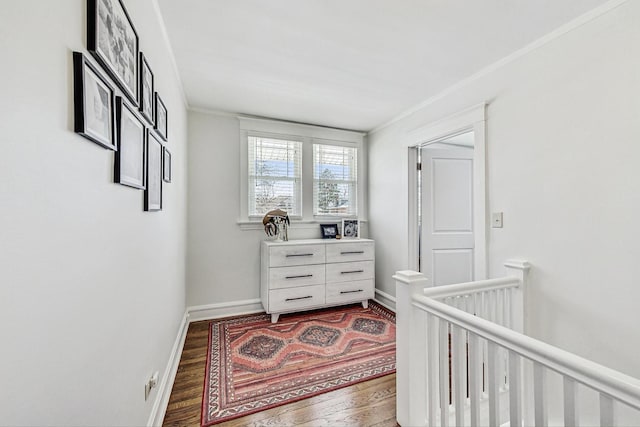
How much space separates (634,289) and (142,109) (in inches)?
103

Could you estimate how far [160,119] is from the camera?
165 cm

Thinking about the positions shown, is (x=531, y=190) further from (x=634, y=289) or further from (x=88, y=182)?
(x=88, y=182)

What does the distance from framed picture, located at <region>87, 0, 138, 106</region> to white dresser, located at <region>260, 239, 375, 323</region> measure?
6.72 ft

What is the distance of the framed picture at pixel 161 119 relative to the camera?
62.1 inches

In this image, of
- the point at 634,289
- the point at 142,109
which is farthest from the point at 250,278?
the point at 634,289

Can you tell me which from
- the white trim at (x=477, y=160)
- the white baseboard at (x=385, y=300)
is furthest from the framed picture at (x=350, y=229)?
the white trim at (x=477, y=160)

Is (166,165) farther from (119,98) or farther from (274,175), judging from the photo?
(274,175)

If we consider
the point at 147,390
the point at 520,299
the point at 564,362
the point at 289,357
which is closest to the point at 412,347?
the point at 564,362

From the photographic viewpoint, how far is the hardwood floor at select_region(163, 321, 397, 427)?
1.57 metres

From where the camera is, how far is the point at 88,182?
0.80 meters

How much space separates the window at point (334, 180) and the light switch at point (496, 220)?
1875mm

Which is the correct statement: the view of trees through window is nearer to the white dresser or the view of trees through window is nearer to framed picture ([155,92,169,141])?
the white dresser

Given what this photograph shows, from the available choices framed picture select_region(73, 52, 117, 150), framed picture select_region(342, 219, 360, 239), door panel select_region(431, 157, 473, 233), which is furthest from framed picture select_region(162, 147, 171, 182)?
door panel select_region(431, 157, 473, 233)

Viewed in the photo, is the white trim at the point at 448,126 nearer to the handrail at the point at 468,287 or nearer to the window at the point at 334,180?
the window at the point at 334,180
